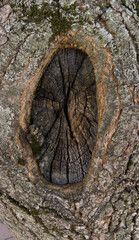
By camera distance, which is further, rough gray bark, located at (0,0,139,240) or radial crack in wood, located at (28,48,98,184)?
radial crack in wood, located at (28,48,98,184)

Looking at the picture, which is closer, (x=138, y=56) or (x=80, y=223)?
(x=138, y=56)

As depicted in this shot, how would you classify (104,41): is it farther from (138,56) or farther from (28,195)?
(28,195)

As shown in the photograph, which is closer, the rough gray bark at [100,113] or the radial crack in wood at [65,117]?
the rough gray bark at [100,113]

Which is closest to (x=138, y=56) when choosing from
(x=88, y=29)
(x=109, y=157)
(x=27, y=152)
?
(x=88, y=29)
